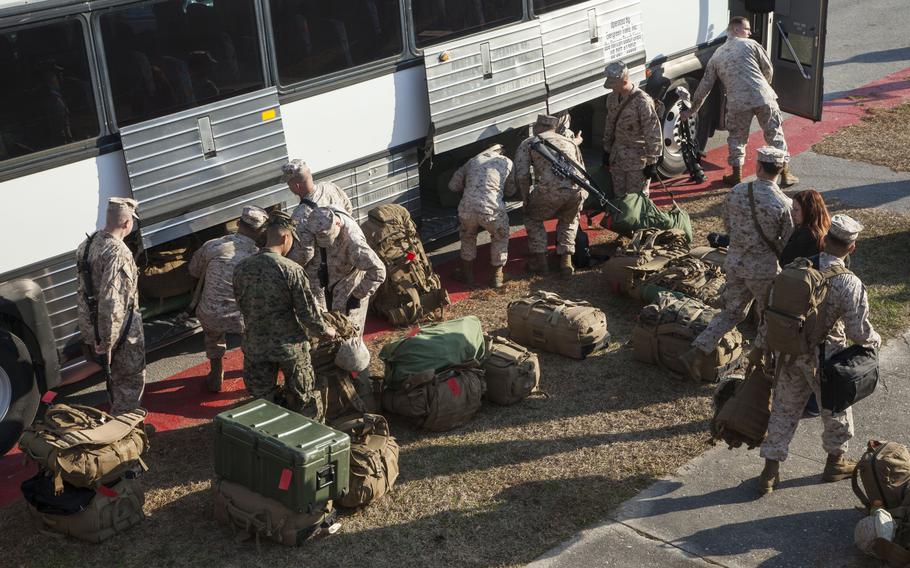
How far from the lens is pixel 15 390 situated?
7.16 m

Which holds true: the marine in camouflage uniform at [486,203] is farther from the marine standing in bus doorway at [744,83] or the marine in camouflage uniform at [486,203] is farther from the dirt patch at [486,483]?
the marine standing in bus doorway at [744,83]

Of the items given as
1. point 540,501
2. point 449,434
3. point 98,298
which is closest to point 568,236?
point 449,434

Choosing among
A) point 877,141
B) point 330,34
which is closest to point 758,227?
point 330,34

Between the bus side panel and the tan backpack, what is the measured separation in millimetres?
3986

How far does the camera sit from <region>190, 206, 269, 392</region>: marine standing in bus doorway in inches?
301

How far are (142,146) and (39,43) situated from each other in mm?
952

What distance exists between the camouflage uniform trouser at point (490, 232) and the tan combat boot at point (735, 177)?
3.37 m

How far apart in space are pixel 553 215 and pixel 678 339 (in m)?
2.35

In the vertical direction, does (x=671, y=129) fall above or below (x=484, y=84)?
below

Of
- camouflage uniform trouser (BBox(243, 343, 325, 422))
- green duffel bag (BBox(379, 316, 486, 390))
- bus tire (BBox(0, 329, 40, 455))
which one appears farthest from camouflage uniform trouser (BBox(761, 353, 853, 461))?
bus tire (BBox(0, 329, 40, 455))

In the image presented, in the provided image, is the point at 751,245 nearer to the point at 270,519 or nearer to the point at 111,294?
the point at 270,519

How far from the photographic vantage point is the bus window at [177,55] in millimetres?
7336

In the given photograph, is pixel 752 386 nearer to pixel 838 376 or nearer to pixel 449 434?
pixel 838 376

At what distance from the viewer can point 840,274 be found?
6.00 meters
